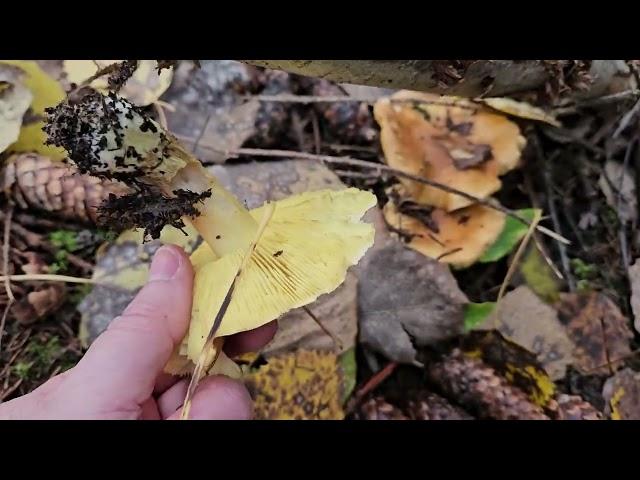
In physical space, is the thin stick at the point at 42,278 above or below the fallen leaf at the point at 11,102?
below

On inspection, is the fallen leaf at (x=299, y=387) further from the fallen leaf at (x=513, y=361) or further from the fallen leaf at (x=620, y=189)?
the fallen leaf at (x=620, y=189)

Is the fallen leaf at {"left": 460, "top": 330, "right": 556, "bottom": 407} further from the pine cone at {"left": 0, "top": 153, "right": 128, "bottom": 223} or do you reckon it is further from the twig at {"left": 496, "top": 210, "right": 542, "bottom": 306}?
the pine cone at {"left": 0, "top": 153, "right": 128, "bottom": 223}

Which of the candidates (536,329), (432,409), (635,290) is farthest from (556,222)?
(432,409)

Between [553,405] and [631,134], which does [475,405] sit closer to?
[553,405]

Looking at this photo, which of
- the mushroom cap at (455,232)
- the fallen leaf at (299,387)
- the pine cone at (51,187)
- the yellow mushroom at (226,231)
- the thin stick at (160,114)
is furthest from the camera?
the thin stick at (160,114)

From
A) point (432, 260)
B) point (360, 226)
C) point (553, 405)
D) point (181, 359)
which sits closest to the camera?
point (360, 226)

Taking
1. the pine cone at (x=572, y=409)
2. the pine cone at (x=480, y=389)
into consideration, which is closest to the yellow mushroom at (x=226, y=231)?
the pine cone at (x=480, y=389)

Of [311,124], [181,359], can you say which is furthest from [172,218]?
[311,124]
